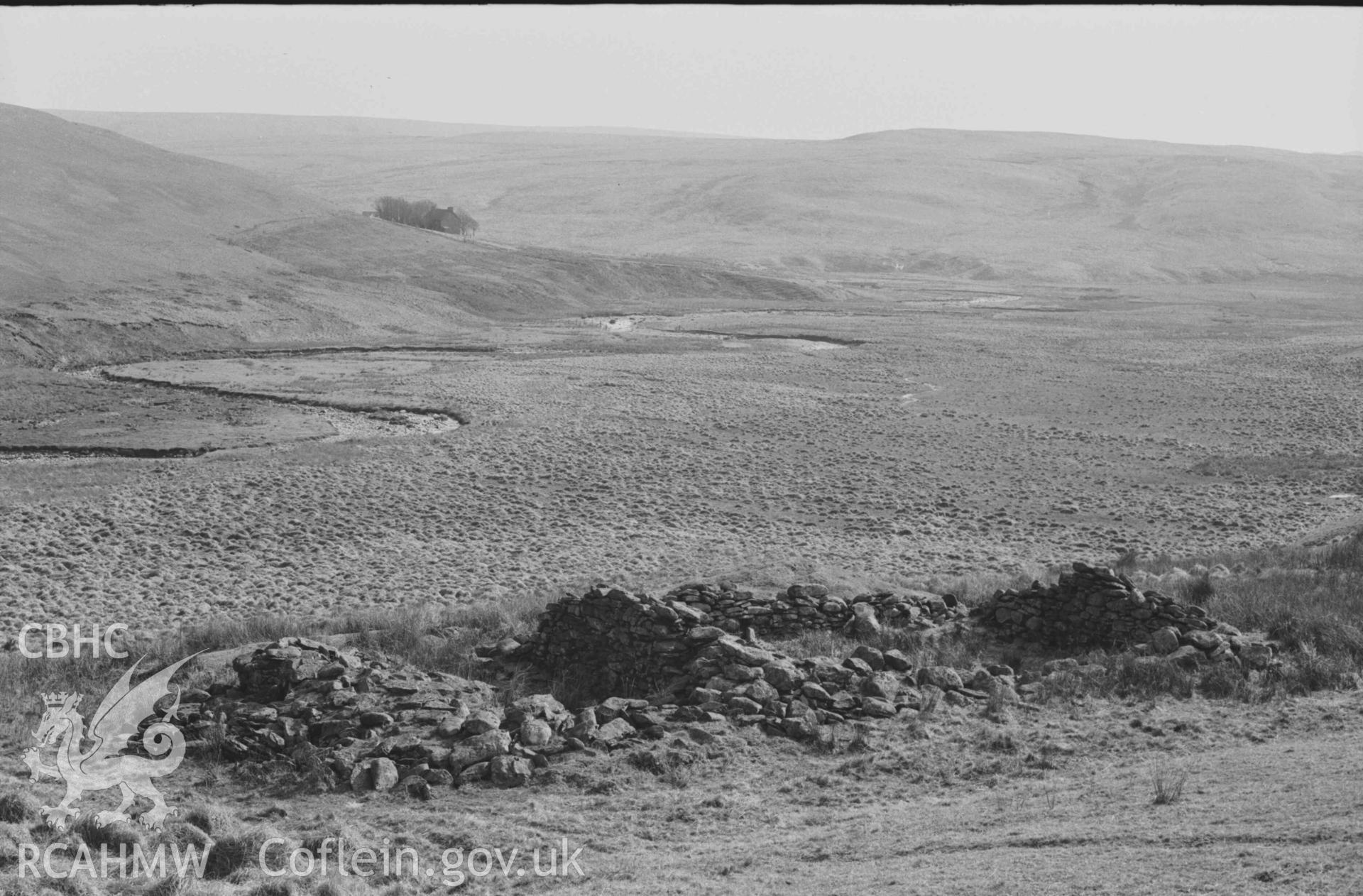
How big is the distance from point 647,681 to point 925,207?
13385cm

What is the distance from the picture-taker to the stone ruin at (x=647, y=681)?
10500 mm

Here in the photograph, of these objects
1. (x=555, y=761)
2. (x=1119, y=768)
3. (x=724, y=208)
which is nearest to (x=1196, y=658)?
(x=1119, y=768)

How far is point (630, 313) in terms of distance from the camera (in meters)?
70.8

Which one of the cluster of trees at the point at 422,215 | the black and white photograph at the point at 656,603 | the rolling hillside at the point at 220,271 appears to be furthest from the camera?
the cluster of trees at the point at 422,215

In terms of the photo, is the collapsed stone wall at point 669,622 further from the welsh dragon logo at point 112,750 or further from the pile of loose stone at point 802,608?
the welsh dragon logo at point 112,750

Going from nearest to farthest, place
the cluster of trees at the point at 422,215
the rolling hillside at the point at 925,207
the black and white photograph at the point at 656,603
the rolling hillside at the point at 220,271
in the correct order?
the black and white photograph at the point at 656,603, the rolling hillside at the point at 220,271, the cluster of trees at the point at 422,215, the rolling hillside at the point at 925,207

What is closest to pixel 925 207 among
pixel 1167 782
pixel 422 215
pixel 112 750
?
pixel 422 215

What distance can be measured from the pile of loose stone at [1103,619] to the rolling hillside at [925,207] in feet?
304

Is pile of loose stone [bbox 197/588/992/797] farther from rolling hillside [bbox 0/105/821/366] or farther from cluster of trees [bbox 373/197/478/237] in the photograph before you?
cluster of trees [bbox 373/197/478/237]

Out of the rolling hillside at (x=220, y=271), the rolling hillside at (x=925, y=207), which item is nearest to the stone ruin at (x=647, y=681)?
the rolling hillside at (x=220, y=271)

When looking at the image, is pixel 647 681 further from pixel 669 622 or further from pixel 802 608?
pixel 802 608

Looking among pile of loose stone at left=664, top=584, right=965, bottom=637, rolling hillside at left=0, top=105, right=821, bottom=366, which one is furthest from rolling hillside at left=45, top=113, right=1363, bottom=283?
pile of loose stone at left=664, top=584, right=965, bottom=637

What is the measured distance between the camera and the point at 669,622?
13.5 meters

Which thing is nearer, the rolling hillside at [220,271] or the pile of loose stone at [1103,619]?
the pile of loose stone at [1103,619]
